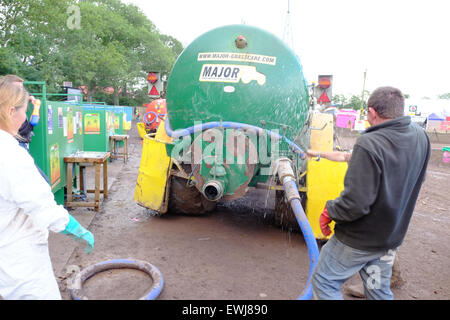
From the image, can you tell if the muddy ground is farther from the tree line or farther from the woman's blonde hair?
the tree line

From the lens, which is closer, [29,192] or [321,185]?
[29,192]

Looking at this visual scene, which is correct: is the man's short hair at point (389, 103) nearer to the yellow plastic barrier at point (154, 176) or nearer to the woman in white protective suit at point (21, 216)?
the woman in white protective suit at point (21, 216)

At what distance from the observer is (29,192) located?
5.11ft

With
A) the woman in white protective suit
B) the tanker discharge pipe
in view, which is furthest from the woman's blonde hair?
the tanker discharge pipe

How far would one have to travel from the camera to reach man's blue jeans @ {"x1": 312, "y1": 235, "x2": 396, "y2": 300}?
202 centimetres

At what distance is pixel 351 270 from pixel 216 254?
1.82m

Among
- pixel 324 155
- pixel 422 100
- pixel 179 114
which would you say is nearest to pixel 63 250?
pixel 179 114

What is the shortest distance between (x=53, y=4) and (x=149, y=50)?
66.5ft

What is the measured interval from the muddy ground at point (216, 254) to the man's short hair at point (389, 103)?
1.72 metres

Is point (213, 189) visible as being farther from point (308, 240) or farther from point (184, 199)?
point (184, 199)

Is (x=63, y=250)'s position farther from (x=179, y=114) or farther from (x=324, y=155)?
(x=324, y=155)

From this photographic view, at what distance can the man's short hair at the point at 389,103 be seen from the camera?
198 cm

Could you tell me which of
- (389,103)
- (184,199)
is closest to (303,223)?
(389,103)

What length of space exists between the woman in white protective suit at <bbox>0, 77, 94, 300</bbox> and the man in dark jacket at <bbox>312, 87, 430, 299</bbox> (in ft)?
5.05
